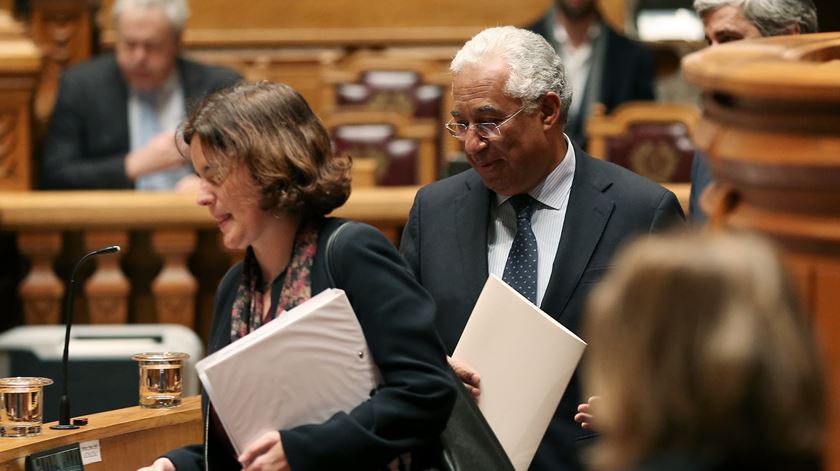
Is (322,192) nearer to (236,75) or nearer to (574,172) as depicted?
(574,172)

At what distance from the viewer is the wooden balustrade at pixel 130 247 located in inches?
199

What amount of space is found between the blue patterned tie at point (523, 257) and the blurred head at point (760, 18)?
2.68ft

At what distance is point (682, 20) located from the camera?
32.9ft

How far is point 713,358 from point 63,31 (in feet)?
24.3

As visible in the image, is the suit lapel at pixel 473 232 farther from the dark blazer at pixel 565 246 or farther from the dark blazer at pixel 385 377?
the dark blazer at pixel 385 377

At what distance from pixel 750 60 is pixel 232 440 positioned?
1167 millimetres

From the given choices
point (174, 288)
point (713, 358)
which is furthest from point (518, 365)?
point (174, 288)

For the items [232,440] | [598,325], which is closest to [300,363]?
[232,440]

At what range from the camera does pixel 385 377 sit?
264 cm

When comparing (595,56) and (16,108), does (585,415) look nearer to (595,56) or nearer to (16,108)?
(16,108)

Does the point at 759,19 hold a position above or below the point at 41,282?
above

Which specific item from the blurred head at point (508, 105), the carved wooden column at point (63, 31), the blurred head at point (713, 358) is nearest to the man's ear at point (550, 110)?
the blurred head at point (508, 105)

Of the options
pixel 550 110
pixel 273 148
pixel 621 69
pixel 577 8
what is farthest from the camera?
pixel 621 69

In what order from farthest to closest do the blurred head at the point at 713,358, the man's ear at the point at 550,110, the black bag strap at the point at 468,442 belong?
1. the man's ear at the point at 550,110
2. the black bag strap at the point at 468,442
3. the blurred head at the point at 713,358
